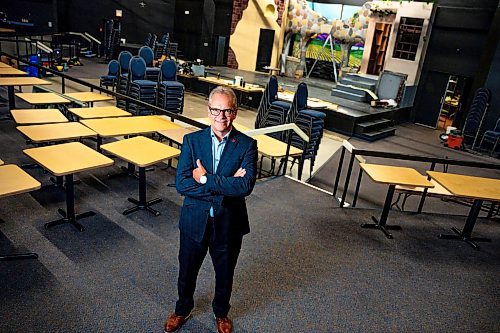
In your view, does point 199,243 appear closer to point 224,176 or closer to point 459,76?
point 224,176

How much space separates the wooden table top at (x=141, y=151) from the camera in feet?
12.0

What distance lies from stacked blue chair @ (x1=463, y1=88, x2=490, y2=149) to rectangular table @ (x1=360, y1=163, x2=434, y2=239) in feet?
25.5

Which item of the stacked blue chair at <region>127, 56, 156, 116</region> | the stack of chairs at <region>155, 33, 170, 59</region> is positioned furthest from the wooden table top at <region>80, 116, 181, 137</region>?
the stack of chairs at <region>155, 33, 170, 59</region>

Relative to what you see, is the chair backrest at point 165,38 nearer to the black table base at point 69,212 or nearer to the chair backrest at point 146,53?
the chair backrest at point 146,53

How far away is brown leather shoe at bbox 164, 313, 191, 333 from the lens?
2480 mm

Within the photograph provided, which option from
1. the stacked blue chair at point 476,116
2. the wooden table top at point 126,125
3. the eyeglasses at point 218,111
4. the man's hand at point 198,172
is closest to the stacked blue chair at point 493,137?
the stacked blue chair at point 476,116

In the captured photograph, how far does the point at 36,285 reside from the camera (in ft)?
9.15

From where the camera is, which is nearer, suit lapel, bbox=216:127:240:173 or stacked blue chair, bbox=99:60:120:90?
suit lapel, bbox=216:127:240:173

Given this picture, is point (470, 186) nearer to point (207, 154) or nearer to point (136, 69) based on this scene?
point (207, 154)

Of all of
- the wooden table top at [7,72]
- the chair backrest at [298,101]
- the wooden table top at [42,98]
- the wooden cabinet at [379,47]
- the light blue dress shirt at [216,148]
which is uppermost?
Result: the wooden cabinet at [379,47]

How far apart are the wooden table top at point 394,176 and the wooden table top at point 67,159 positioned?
2749 mm

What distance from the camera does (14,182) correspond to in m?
2.91

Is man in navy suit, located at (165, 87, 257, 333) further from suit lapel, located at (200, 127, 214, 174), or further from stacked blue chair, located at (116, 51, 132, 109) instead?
stacked blue chair, located at (116, 51, 132, 109)

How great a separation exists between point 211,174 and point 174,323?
1.05 meters
